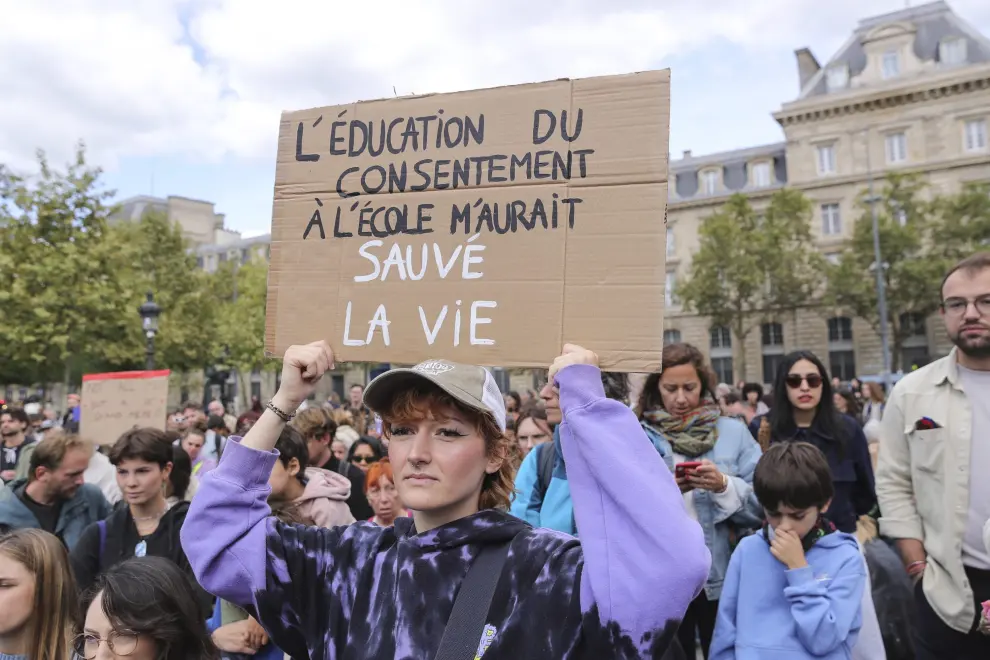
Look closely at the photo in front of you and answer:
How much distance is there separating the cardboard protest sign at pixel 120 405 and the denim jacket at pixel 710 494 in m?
5.52

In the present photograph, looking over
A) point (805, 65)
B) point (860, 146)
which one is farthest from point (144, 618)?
point (805, 65)

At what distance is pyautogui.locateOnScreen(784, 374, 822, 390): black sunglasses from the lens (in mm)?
4332

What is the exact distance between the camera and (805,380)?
4.33 m

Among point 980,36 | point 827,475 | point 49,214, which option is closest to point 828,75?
point 980,36

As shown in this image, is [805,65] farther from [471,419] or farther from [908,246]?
[471,419]

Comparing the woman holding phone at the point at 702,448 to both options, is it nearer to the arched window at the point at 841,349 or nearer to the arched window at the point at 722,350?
the arched window at the point at 841,349

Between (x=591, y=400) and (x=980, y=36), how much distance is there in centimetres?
5082

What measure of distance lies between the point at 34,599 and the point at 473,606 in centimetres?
218

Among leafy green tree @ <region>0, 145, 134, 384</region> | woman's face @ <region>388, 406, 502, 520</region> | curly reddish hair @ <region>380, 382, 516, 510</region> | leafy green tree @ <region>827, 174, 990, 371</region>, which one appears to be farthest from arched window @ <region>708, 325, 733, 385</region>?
woman's face @ <region>388, 406, 502, 520</region>

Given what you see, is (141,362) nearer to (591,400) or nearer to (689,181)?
(591,400)

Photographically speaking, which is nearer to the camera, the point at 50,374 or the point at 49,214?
the point at 49,214

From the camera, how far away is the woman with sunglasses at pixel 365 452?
6.97 m

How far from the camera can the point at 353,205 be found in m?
2.37

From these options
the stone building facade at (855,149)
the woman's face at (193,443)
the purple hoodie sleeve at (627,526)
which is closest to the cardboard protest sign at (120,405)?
the woman's face at (193,443)
